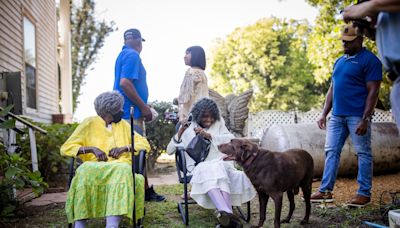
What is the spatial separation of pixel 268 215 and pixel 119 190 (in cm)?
174

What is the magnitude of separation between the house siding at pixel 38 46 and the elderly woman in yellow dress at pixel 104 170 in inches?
156

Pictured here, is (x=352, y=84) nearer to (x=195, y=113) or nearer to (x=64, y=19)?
(x=195, y=113)

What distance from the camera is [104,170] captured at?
3.15m

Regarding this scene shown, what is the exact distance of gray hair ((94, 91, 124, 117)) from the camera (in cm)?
357

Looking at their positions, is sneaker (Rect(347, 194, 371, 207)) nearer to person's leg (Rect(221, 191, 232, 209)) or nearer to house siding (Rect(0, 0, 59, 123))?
person's leg (Rect(221, 191, 232, 209))

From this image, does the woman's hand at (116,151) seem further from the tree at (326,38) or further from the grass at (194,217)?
the tree at (326,38)

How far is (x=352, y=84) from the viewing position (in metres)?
4.25

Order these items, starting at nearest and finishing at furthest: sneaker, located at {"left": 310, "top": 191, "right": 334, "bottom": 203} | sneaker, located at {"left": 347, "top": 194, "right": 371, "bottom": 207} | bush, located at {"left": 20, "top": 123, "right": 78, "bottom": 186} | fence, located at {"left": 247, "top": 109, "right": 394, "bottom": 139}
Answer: sneaker, located at {"left": 347, "top": 194, "right": 371, "bottom": 207} → sneaker, located at {"left": 310, "top": 191, "right": 334, "bottom": 203} → bush, located at {"left": 20, "top": 123, "right": 78, "bottom": 186} → fence, located at {"left": 247, "top": 109, "right": 394, "bottom": 139}

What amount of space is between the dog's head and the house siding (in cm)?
492

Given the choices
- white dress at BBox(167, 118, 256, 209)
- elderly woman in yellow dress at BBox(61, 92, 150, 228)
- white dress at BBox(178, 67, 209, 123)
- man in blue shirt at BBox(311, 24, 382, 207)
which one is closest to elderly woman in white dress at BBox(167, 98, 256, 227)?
white dress at BBox(167, 118, 256, 209)

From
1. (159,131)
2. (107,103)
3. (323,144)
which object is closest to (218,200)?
(107,103)

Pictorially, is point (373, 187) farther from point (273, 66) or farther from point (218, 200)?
point (273, 66)

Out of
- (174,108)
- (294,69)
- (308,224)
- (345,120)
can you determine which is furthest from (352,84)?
(294,69)

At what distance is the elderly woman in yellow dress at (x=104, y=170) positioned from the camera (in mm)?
3055
